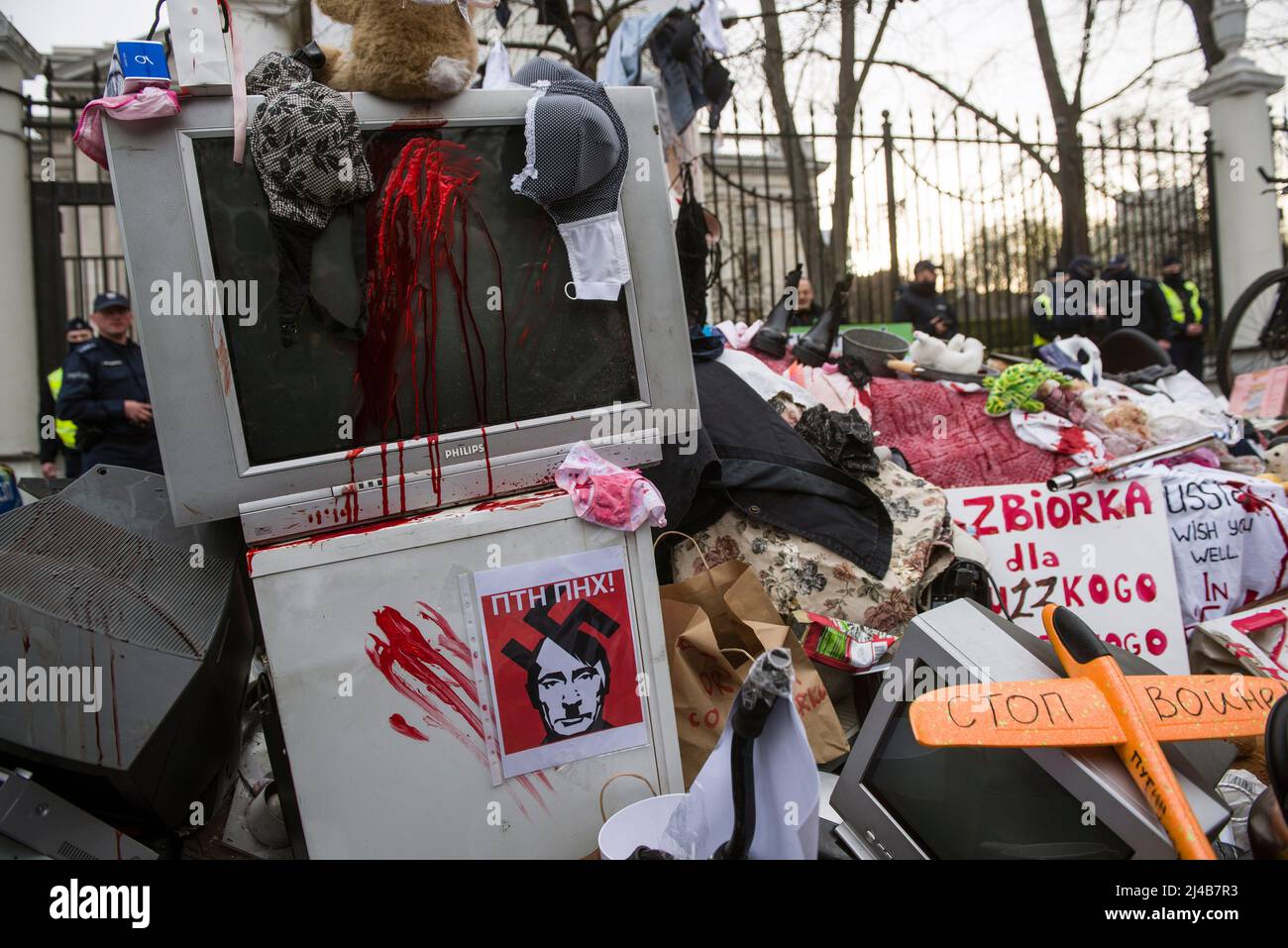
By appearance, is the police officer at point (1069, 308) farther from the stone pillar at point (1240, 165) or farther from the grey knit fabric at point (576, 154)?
the grey knit fabric at point (576, 154)

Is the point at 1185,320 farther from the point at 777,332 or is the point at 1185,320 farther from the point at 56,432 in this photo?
the point at 56,432

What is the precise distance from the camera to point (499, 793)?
1.81 meters

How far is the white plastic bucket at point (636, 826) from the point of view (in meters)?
1.75

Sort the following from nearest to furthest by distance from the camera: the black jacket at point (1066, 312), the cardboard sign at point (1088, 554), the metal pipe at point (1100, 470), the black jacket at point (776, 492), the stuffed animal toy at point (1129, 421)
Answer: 1. the black jacket at point (776, 492)
2. the cardboard sign at point (1088, 554)
3. the metal pipe at point (1100, 470)
4. the stuffed animal toy at point (1129, 421)
5. the black jacket at point (1066, 312)

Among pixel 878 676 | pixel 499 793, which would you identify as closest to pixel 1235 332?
pixel 878 676

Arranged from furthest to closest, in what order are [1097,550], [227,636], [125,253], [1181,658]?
[1097,550]
[1181,658]
[227,636]
[125,253]

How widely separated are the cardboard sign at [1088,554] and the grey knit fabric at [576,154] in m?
1.72

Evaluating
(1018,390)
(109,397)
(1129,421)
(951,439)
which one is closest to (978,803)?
(951,439)

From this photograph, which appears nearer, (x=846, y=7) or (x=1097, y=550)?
(x=1097, y=550)

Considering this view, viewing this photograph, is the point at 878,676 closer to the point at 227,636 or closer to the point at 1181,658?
the point at 1181,658

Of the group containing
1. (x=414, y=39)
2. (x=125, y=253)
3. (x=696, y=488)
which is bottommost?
(x=696, y=488)

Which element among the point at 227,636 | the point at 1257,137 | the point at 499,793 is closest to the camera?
the point at 499,793

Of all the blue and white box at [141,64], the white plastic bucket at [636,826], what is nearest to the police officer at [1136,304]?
the white plastic bucket at [636,826]
